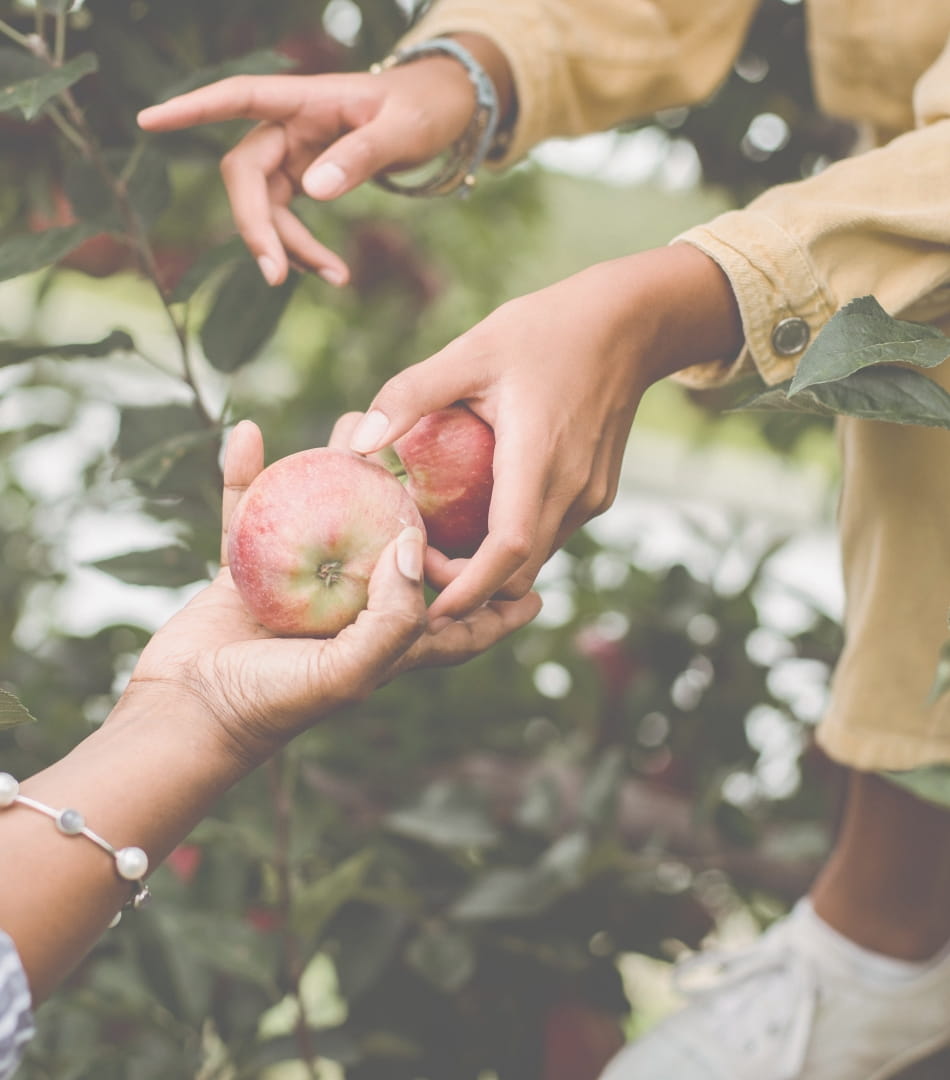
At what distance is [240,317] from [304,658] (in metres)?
0.53

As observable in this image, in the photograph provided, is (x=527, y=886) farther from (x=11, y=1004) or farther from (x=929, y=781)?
(x=11, y=1004)

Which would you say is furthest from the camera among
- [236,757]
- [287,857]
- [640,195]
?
[640,195]

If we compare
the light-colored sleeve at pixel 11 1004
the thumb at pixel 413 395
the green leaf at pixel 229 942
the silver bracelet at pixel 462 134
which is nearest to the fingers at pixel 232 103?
the silver bracelet at pixel 462 134

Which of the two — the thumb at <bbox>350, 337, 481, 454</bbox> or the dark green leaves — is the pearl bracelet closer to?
the thumb at <bbox>350, 337, 481, 454</bbox>

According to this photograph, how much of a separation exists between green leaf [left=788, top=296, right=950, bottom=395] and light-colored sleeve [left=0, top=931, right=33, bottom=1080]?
1.72 ft

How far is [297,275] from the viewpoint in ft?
3.60

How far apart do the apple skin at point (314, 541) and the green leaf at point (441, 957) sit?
0.51m

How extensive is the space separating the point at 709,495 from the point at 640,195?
146 cm

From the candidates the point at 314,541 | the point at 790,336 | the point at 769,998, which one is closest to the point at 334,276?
the point at 314,541

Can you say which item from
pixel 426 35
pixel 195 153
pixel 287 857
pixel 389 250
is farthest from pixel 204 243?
pixel 287 857

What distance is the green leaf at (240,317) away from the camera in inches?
43.5

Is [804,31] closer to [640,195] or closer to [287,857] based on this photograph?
[287,857]

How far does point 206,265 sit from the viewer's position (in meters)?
1.05

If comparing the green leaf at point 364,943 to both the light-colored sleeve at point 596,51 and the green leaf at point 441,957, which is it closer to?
the green leaf at point 441,957
